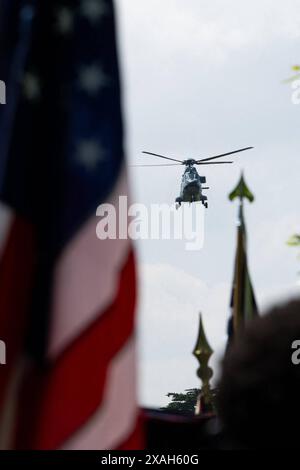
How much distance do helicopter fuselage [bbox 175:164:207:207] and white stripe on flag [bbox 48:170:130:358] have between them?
54.6 m

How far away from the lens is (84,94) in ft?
10.2

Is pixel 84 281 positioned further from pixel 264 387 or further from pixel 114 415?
pixel 264 387

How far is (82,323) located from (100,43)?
0.99 m

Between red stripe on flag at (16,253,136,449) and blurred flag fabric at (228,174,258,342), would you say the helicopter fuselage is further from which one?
red stripe on flag at (16,253,136,449)

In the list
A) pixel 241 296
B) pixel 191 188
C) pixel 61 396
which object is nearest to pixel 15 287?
pixel 61 396

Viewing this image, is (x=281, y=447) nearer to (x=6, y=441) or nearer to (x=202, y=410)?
(x=6, y=441)

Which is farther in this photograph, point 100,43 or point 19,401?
point 100,43

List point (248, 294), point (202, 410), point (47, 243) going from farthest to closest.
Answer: point (202, 410) → point (248, 294) → point (47, 243)

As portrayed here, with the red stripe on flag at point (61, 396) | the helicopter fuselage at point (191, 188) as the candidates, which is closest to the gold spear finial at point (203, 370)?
the red stripe on flag at point (61, 396)

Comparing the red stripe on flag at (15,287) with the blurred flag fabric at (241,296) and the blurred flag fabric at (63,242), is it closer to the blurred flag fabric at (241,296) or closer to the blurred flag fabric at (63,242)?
the blurred flag fabric at (63,242)

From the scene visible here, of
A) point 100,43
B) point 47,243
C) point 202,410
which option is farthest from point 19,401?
point 202,410

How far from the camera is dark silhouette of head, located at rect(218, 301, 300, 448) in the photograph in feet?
6.28

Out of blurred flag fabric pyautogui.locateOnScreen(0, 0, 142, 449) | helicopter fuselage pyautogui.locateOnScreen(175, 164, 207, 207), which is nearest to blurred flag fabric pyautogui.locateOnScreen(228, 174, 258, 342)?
blurred flag fabric pyautogui.locateOnScreen(0, 0, 142, 449)

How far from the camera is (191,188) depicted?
5772 centimetres
